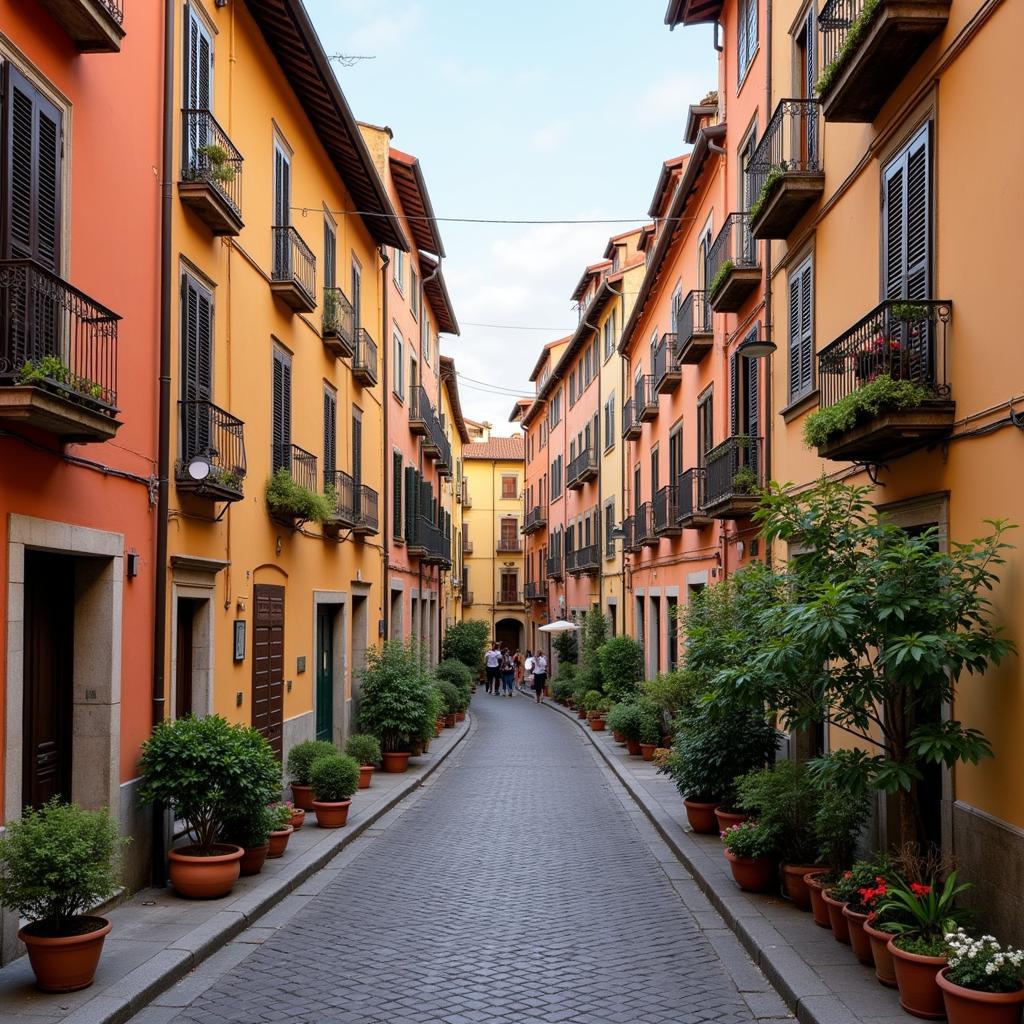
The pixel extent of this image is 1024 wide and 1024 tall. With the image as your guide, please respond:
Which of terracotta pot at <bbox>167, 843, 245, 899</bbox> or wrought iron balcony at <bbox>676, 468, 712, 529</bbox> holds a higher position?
wrought iron balcony at <bbox>676, 468, 712, 529</bbox>

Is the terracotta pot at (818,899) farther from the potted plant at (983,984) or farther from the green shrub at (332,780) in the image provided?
the green shrub at (332,780)

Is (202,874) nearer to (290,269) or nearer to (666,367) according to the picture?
(290,269)

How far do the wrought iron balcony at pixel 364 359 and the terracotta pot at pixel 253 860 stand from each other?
10.6 meters

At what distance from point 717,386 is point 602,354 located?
18889mm

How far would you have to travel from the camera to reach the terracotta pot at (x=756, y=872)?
9695mm

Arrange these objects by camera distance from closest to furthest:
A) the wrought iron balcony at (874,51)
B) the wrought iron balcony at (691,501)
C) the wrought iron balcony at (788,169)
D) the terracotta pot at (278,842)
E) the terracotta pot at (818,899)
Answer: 1. the wrought iron balcony at (874,51)
2. the terracotta pot at (818,899)
3. the terracotta pot at (278,842)
4. the wrought iron balcony at (788,169)
5. the wrought iron balcony at (691,501)

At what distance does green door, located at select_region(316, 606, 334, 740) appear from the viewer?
18469 mm

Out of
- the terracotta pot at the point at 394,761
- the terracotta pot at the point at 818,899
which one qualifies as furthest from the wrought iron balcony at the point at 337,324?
the terracotta pot at the point at 818,899

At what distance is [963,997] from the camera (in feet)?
18.8

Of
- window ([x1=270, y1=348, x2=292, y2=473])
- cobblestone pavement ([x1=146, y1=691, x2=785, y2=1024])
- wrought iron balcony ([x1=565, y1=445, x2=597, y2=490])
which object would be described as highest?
wrought iron balcony ([x1=565, y1=445, x2=597, y2=490])

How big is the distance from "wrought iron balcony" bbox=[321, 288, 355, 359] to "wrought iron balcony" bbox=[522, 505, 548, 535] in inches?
1361

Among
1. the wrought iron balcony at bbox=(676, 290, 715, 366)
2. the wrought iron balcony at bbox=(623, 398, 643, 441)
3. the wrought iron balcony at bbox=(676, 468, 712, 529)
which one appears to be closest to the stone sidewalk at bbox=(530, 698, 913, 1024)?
the wrought iron balcony at bbox=(676, 468, 712, 529)

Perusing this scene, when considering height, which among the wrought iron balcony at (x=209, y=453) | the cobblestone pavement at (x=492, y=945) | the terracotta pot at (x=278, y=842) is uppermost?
the wrought iron balcony at (x=209, y=453)

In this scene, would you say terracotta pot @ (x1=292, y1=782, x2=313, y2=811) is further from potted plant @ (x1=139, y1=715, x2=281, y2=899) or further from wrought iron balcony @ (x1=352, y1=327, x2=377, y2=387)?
wrought iron balcony @ (x1=352, y1=327, x2=377, y2=387)
